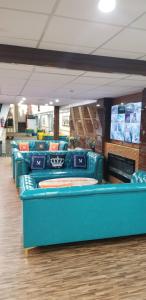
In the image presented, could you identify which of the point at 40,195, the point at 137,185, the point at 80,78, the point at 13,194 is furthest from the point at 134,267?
the point at 13,194

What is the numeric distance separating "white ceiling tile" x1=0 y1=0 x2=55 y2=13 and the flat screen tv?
13.4 feet

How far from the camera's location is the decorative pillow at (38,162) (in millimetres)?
6355

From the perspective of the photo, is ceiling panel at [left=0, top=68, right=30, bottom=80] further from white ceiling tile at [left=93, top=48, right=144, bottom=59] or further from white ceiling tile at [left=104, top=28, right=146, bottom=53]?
white ceiling tile at [left=104, top=28, right=146, bottom=53]

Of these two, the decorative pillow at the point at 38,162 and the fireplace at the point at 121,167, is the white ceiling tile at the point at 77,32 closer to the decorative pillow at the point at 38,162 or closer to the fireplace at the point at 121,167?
the fireplace at the point at 121,167

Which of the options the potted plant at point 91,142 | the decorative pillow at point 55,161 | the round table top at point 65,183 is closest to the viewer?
the round table top at point 65,183

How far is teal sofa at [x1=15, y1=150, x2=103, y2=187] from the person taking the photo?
586 cm

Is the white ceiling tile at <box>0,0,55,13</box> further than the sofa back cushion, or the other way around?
the sofa back cushion

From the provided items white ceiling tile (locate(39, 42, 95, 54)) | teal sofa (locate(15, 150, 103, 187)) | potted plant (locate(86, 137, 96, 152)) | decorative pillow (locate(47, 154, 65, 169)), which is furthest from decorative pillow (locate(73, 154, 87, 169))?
white ceiling tile (locate(39, 42, 95, 54))

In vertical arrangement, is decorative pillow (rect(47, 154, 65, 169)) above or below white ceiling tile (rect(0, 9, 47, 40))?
below

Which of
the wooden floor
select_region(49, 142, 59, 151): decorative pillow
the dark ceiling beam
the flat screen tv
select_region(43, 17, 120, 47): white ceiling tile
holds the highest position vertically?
select_region(43, 17, 120, 47): white ceiling tile

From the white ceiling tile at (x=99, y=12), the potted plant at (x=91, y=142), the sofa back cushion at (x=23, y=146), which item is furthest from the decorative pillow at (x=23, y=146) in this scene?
the white ceiling tile at (x=99, y=12)

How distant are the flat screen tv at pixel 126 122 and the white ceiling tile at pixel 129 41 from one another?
3048mm

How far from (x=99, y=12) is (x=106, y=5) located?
139 mm

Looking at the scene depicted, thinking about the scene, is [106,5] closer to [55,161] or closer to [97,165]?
[97,165]
